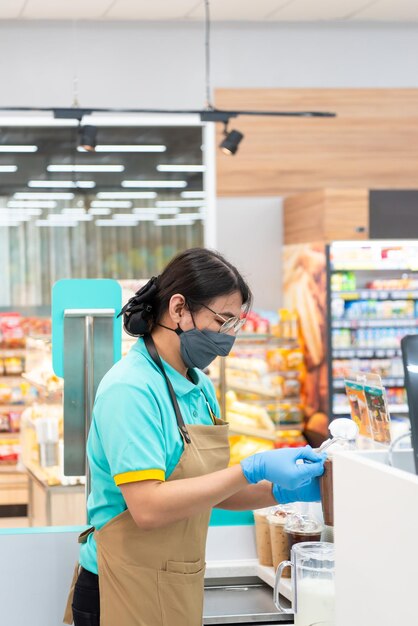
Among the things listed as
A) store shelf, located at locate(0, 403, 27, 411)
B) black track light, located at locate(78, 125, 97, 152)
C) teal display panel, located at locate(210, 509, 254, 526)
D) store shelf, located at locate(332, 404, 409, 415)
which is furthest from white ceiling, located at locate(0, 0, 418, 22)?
teal display panel, located at locate(210, 509, 254, 526)

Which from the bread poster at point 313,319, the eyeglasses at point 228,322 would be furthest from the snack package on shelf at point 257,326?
the eyeglasses at point 228,322

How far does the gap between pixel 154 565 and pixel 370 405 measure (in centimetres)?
74

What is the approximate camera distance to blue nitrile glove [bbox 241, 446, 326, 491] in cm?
197

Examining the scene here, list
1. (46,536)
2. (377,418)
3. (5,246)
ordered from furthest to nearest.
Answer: (5,246), (46,536), (377,418)

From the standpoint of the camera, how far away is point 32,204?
813cm

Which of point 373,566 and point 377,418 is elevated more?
point 377,418

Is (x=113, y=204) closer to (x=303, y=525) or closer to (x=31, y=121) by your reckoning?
(x=31, y=121)

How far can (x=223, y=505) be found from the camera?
7.79 ft

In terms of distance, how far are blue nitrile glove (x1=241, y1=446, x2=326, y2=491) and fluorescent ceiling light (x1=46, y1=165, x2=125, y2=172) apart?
6.51 metres

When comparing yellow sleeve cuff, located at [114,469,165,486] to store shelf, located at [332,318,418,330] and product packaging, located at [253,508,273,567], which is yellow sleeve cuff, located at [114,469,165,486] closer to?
product packaging, located at [253,508,273,567]

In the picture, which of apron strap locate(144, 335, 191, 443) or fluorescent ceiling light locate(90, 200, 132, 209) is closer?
apron strap locate(144, 335, 191, 443)

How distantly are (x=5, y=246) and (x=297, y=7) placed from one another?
Answer: 3.27m

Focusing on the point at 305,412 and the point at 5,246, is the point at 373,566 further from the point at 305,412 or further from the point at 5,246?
the point at 5,246

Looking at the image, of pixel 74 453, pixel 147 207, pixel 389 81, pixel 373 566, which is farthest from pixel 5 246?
pixel 373 566
